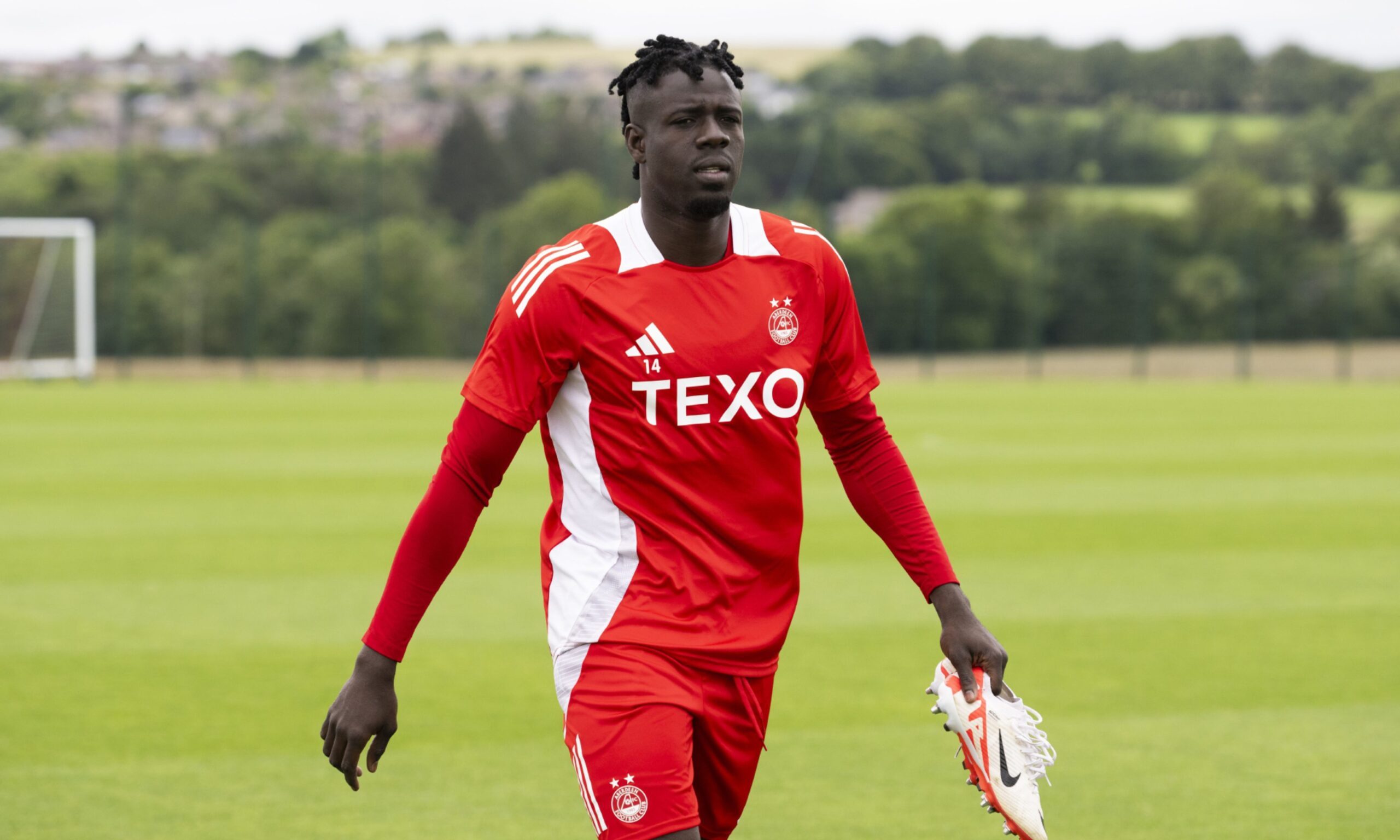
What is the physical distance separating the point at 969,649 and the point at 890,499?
395 millimetres

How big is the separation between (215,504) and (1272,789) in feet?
35.6

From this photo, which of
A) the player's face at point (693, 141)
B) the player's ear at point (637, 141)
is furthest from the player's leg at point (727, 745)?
the player's ear at point (637, 141)

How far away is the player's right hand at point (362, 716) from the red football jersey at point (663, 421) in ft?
1.20

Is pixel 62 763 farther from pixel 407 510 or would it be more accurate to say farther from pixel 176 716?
pixel 407 510

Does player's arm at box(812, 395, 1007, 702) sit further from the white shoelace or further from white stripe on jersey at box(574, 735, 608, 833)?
white stripe on jersey at box(574, 735, 608, 833)

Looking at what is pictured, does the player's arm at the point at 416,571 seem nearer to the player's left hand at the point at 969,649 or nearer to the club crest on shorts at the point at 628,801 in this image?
the club crest on shorts at the point at 628,801

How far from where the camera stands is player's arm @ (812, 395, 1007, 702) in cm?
391

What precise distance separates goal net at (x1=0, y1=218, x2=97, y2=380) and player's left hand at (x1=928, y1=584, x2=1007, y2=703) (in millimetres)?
36600

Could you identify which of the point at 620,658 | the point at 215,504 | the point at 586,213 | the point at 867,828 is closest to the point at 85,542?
the point at 215,504

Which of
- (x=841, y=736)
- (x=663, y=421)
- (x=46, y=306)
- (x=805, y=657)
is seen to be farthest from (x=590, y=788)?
(x=46, y=306)

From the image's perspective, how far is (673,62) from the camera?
145 inches

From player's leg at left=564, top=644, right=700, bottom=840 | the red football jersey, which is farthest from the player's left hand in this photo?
player's leg at left=564, top=644, right=700, bottom=840

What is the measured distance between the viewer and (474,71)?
497ft

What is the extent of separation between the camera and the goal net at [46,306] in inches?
1505
